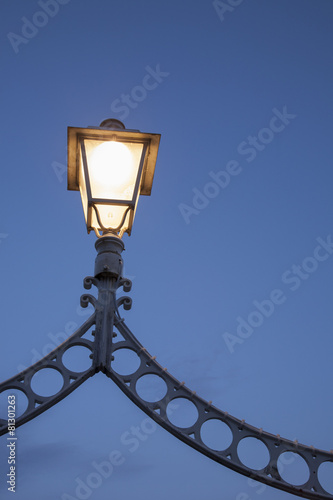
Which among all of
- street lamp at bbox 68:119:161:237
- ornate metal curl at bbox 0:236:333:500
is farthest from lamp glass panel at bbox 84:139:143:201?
ornate metal curl at bbox 0:236:333:500

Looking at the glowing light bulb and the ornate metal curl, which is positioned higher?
the glowing light bulb

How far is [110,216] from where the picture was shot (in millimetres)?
4160

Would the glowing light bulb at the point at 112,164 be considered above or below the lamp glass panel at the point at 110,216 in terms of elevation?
above

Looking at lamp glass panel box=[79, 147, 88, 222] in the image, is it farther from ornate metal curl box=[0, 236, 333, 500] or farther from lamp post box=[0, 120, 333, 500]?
ornate metal curl box=[0, 236, 333, 500]

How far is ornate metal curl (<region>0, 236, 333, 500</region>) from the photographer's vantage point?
370 cm

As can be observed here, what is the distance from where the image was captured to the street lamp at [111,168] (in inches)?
160

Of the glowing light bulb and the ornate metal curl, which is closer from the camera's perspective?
the ornate metal curl

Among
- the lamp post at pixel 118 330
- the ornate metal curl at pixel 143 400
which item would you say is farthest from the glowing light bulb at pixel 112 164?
the ornate metal curl at pixel 143 400

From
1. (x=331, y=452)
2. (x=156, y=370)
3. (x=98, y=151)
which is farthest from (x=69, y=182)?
(x=331, y=452)

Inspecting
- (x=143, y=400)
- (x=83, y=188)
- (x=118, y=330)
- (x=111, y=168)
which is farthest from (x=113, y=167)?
(x=143, y=400)

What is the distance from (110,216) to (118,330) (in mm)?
947

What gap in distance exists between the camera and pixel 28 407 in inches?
143

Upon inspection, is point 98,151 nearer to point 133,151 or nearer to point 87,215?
point 133,151

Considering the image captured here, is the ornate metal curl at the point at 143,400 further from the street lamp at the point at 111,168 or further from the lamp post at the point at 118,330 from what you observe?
the street lamp at the point at 111,168
